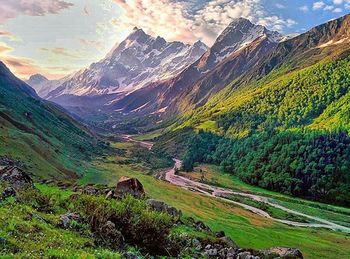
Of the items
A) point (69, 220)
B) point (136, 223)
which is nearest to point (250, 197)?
point (136, 223)

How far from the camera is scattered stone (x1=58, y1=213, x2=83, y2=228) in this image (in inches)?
985

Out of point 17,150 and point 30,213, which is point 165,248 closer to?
point 30,213

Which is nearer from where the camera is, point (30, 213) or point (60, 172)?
point (30, 213)

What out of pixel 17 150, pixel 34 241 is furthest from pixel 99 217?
pixel 17 150

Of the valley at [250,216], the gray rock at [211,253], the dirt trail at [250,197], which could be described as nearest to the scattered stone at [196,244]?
the gray rock at [211,253]

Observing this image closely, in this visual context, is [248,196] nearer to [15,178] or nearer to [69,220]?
[15,178]

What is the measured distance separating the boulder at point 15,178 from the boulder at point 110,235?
1293cm

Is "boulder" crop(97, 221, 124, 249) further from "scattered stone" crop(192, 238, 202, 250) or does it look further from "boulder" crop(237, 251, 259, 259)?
"boulder" crop(237, 251, 259, 259)

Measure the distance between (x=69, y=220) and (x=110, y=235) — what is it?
3278mm

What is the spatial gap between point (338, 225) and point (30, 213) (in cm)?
12025

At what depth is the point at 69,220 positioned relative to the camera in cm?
2562

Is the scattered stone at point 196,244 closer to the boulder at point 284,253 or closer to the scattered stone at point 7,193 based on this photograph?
the boulder at point 284,253

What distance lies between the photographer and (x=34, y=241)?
19750mm

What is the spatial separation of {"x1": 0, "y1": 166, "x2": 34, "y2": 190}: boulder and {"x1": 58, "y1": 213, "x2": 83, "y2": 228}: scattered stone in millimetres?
9772
